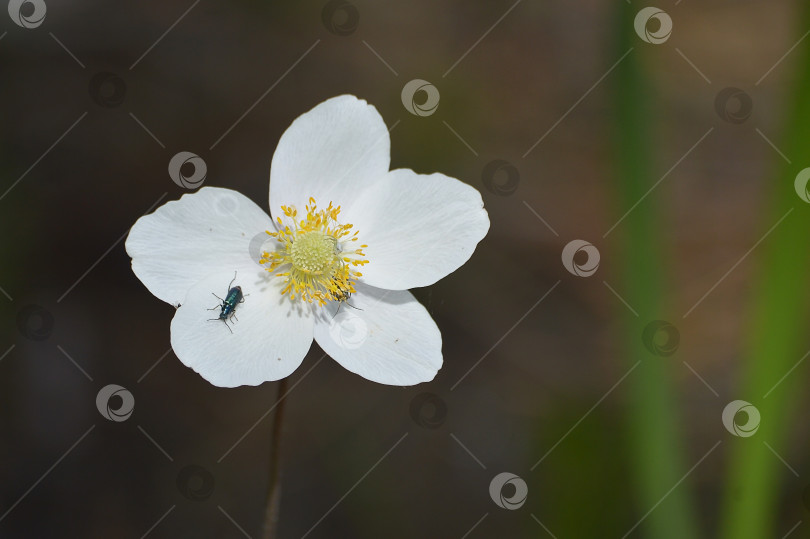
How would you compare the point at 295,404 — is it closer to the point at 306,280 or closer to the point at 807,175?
the point at 306,280

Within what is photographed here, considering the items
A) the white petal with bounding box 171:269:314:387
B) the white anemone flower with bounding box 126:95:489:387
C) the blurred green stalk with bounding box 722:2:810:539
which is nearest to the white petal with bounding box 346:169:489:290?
the white anemone flower with bounding box 126:95:489:387

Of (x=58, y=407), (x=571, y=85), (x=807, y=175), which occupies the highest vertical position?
(x=571, y=85)

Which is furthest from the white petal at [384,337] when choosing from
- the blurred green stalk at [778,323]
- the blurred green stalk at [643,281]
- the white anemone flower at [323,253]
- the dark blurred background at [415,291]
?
the dark blurred background at [415,291]

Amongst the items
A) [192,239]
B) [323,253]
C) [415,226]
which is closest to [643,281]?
[415,226]

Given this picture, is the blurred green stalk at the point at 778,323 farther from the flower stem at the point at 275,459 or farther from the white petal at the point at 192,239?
the white petal at the point at 192,239

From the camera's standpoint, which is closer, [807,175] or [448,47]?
[807,175]

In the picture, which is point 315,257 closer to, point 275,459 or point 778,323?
point 275,459

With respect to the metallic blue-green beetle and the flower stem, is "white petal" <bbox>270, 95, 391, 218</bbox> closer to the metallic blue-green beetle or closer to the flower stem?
the metallic blue-green beetle

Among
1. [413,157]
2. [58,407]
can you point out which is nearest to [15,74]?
[58,407]
